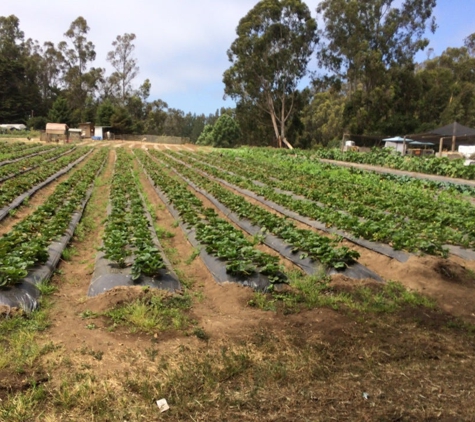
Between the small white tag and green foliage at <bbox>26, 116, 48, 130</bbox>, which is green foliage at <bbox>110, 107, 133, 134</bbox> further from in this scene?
the small white tag

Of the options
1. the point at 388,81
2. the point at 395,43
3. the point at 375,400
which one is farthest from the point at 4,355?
the point at 395,43

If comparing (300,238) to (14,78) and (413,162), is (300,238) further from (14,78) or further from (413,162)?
(14,78)

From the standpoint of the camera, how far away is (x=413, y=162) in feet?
66.9

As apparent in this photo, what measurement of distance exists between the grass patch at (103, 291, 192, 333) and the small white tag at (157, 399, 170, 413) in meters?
1.18

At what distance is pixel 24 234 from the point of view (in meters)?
7.20

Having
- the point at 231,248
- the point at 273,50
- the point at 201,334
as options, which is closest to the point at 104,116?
the point at 273,50

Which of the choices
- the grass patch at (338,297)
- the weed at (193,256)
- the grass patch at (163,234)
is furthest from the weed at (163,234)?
the grass patch at (338,297)

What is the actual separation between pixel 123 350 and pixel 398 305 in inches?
134

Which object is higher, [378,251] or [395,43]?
[395,43]

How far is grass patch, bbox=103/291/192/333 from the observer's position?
13.9ft

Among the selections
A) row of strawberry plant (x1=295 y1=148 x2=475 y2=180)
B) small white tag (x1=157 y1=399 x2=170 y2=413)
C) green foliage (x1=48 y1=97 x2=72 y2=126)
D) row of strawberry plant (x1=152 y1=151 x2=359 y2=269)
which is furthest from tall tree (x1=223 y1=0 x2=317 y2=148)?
small white tag (x1=157 y1=399 x2=170 y2=413)

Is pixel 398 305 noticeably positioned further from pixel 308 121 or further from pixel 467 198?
pixel 308 121

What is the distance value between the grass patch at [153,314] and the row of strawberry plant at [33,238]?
52.0 inches

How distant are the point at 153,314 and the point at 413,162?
1905 centimetres
